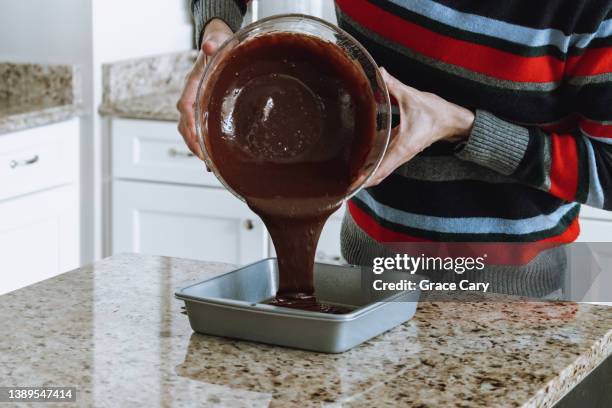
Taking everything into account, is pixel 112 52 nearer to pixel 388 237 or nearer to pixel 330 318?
pixel 388 237

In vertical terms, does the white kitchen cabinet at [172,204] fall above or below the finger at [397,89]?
below

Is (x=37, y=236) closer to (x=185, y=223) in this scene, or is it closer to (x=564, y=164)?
(x=185, y=223)

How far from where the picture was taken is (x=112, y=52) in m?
3.06

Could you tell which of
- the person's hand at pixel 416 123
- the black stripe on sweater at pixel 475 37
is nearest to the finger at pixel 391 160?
the person's hand at pixel 416 123

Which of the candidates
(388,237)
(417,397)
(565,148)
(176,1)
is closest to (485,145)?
(565,148)

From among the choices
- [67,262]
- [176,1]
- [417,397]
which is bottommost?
[67,262]

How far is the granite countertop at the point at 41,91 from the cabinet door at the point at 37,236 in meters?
0.22

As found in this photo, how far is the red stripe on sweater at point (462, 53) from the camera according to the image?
142 centimetres

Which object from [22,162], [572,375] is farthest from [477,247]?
[22,162]

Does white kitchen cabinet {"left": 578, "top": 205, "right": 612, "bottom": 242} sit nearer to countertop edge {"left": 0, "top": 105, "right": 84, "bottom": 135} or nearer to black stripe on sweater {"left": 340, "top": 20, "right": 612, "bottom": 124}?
black stripe on sweater {"left": 340, "top": 20, "right": 612, "bottom": 124}

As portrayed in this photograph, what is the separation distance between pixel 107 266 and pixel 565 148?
0.65 m

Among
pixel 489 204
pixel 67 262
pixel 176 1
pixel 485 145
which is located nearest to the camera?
pixel 485 145

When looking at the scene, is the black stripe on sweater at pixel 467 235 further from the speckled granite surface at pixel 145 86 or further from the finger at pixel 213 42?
the speckled granite surface at pixel 145 86

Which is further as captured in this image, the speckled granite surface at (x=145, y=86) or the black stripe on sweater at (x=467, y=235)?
the speckled granite surface at (x=145, y=86)
